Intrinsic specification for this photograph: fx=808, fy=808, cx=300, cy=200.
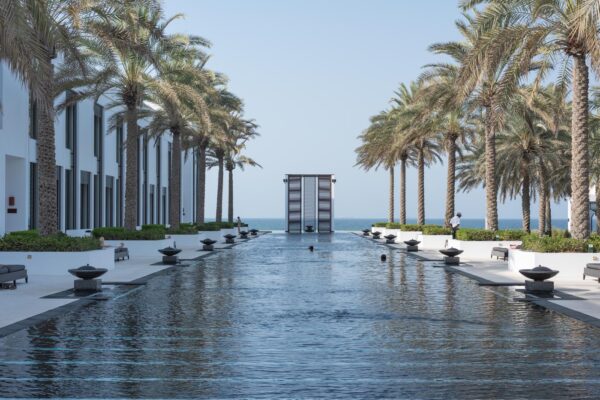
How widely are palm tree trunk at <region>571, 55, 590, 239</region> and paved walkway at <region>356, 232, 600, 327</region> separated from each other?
2.25 m

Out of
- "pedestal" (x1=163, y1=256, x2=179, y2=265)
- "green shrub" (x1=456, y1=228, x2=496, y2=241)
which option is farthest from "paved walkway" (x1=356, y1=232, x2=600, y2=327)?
"pedestal" (x1=163, y1=256, x2=179, y2=265)

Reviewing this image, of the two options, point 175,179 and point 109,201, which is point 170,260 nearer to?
point 175,179

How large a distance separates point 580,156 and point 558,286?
541 cm

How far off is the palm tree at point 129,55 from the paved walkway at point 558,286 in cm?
1303

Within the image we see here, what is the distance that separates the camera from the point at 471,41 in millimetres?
37625

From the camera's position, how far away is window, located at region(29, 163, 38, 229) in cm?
3812

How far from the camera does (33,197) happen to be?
38469mm

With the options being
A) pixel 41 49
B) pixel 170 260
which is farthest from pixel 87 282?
pixel 170 260

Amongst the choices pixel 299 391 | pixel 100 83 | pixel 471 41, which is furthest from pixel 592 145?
pixel 299 391

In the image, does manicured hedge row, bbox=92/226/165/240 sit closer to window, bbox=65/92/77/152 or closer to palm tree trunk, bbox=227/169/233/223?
window, bbox=65/92/77/152

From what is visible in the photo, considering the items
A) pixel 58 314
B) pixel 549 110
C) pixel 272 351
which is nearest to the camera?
pixel 272 351

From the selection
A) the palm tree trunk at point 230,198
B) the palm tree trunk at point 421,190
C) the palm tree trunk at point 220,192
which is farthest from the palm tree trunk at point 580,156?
the palm tree trunk at point 230,198

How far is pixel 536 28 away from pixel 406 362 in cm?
1714

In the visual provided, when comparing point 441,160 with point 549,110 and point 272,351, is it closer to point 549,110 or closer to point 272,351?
point 549,110
